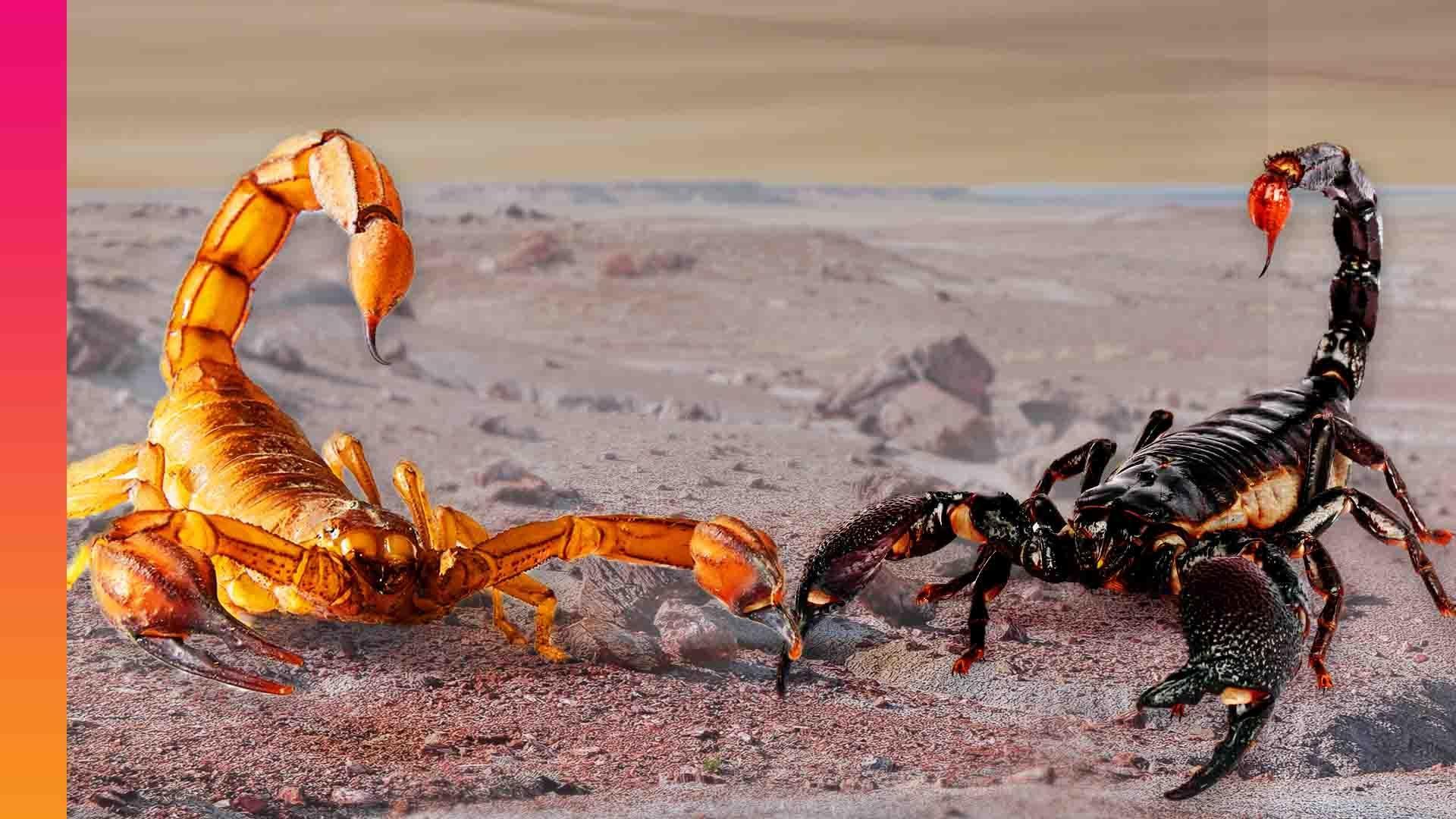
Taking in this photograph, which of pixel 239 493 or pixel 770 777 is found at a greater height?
pixel 239 493

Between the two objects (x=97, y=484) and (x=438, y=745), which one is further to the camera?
(x=97, y=484)

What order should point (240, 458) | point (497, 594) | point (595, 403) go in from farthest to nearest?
point (595, 403) < point (240, 458) < point (497, 594)

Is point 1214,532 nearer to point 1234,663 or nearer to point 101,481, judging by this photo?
point 1234,663

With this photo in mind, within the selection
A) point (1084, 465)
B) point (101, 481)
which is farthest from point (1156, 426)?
point (101, 481)

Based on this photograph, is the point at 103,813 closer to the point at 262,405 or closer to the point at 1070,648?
the point at 262,405

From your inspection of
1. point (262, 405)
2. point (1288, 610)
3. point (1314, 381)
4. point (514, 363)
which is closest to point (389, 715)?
point (262, 405)

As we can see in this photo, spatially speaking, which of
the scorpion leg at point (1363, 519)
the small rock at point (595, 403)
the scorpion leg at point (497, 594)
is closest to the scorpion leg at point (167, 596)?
the scorpion leg at point (497, 594)

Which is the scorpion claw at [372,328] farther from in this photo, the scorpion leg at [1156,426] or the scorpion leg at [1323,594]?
the scorpion leg at [1156,426]

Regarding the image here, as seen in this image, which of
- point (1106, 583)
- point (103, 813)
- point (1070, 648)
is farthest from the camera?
point (1070, 648)
